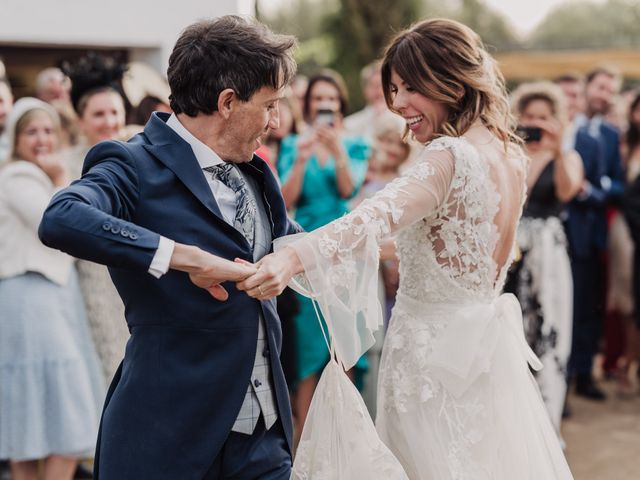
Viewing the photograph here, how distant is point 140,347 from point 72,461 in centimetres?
242

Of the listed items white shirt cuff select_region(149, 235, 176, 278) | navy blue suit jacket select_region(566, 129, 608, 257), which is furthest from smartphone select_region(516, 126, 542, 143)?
white shirt cuff select_region(149, 235, 176, 278)

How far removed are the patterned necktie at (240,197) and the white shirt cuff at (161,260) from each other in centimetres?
35

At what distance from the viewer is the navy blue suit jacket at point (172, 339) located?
227cm

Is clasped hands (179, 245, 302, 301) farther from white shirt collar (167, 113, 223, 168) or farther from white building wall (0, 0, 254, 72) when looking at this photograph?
white building wall (0, 0, 254, 72)

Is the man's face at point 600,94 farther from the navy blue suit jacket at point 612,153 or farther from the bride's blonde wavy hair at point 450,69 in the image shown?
the bride's blonde wavy hair at point 450,69

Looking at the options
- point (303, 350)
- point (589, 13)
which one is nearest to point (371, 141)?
point (303, 350)

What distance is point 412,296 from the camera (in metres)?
2.99

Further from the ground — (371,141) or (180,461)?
(371,141)

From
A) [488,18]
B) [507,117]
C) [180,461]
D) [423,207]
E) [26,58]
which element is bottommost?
[180,461]

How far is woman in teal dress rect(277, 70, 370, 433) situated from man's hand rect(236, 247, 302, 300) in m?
3.00

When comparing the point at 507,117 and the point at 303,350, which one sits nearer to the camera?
the point at 507,117

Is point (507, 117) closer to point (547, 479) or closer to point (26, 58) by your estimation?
point (547, 479)

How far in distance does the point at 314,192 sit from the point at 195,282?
3.38 meters

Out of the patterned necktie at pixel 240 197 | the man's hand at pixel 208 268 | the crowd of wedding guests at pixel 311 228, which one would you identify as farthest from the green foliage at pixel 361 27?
the man's hand at pixel 208 268
